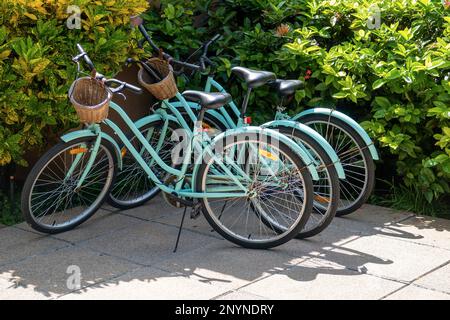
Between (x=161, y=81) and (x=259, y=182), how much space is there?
1.03 meters

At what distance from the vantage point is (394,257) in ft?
16.0

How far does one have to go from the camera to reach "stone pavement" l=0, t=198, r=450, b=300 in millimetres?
4273

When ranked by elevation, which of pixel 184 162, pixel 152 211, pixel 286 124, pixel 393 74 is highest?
pixel 393 74

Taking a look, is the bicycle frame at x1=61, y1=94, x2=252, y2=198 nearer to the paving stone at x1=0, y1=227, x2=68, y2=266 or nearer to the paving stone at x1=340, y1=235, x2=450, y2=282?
the paving stone at x1=0, y1=227, x2=68, y2=266

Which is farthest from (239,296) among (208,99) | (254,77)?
(254,77)

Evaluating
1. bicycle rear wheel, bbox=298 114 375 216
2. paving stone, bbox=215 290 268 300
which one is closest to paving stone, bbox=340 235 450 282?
bicycle rear wheel, bbox=298 114 375 216

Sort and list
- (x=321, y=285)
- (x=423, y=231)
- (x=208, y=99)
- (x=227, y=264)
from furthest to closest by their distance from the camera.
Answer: (x=423, y=231) < (x=208, y=99) < (x=227, y=264) < (x=321, y=285)

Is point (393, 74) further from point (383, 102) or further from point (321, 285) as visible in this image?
point (321, 285)

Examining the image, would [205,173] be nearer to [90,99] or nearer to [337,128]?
[90,99]

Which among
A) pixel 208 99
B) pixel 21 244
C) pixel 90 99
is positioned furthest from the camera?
pixel 21 244

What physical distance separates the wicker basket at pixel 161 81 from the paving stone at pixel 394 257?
1.65 m

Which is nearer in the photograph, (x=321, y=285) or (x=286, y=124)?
(x=321, y=285)

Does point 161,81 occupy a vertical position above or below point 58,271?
above

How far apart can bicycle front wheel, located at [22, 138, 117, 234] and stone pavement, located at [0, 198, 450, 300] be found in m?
0.13
